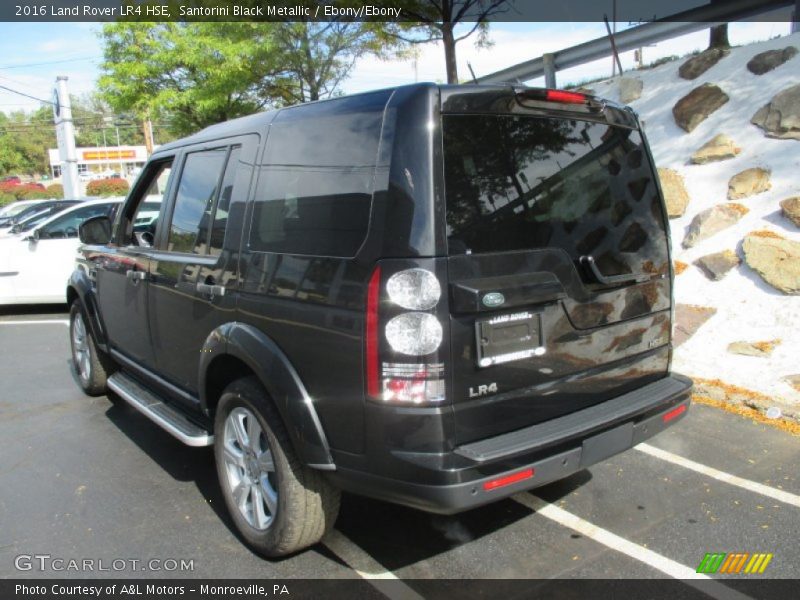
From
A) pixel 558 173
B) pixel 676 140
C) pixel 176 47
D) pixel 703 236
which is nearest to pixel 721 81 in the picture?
pixel 676 140

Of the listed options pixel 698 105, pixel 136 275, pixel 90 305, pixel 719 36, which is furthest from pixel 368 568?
pixel 719 36

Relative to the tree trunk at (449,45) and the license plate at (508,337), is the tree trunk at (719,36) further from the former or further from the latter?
the license plate at (508,337)

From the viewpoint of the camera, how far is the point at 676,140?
28.7 feet

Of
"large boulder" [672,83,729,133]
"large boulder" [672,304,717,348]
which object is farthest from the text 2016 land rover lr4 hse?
"large boulder" [672,83,729,133]

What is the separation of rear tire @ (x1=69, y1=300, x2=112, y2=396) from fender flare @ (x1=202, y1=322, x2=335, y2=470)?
286 centimetres

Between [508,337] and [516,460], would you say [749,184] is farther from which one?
[516,460]

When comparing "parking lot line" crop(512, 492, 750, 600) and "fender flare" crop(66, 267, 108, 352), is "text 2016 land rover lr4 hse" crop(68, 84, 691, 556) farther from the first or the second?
"fender flare" crop(66, 267, 108, 352)

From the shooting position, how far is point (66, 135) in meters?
25.5

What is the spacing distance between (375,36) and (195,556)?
1032 cm

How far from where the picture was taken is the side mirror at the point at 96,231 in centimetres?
529

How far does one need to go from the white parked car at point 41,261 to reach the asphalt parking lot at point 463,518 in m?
5.50

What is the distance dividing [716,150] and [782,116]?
0.77 m

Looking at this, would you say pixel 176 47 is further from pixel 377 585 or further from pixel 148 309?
pixel 377 585

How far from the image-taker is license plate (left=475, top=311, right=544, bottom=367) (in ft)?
8.43
